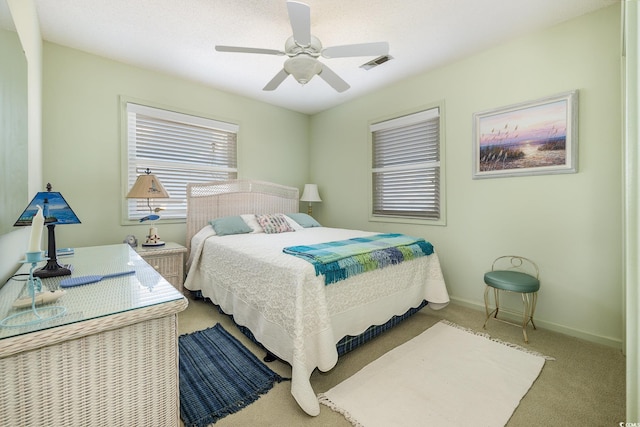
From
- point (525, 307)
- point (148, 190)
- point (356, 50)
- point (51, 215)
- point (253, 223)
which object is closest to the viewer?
point (51, 215)

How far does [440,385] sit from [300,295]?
3.45 ft

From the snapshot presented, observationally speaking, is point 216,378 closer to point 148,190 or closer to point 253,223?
point 253,223

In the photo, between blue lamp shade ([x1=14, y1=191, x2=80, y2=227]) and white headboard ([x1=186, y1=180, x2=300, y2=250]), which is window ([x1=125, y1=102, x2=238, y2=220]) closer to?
white headboard ([x1=186, y1=180, x2=300, y2=250])

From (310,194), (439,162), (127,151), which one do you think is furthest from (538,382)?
(127,151)

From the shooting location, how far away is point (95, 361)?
854 millimetres

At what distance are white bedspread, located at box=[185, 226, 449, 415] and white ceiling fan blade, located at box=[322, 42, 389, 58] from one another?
60.6 inches

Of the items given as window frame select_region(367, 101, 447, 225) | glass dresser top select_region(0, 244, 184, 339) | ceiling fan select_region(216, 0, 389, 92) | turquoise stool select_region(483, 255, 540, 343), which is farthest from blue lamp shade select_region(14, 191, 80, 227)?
window frame select_region(367, 101, 447, 225)

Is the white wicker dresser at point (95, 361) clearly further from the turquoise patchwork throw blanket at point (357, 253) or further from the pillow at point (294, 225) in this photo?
the pillow at point (294, 225)

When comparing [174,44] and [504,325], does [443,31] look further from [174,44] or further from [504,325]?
[504,325]

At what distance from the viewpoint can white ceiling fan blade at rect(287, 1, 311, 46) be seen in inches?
63.2

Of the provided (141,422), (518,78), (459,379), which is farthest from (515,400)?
(518,78)

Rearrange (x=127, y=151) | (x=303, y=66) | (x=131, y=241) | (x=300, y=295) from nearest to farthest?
1. (x=300, y=295)
2. (x=303, y=66)
3. (x=131, y=241)
4. (x=127, y=151)

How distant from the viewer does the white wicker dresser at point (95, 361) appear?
0.75 m

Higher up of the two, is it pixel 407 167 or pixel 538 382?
pixel 407 167
